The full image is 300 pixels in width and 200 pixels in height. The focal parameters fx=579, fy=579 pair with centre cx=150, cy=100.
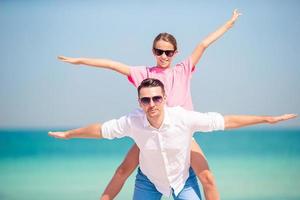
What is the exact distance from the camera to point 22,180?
15.5m

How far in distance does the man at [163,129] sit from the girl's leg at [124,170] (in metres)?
0.46

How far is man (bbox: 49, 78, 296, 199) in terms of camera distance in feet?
13.3

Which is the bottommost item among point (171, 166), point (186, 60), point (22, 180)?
point (22, 180)

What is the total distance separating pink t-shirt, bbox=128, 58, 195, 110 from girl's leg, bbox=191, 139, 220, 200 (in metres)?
0.37

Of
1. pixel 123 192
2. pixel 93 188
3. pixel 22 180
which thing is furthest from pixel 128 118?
pixel 22 180

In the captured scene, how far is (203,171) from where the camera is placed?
14.8 ft

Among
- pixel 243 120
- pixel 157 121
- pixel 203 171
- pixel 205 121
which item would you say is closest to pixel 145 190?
pixel 203 171

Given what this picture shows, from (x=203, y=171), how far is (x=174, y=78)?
784mm

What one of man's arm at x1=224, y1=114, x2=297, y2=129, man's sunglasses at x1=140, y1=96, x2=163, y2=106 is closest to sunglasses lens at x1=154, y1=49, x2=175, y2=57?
man's sunglasses at x1=140, y1=96, x2=163, y2=106

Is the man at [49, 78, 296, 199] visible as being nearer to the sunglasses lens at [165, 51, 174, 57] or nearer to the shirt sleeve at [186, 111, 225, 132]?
the shirt sleeve at [186, 111, 225, 132]

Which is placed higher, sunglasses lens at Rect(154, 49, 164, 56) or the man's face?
sunglasses lens at Rect(154, 49, 164, 56)

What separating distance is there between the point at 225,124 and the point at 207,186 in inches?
28.1

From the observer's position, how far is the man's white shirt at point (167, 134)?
4.08 metres

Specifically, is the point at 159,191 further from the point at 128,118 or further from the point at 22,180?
the point at 22,180
